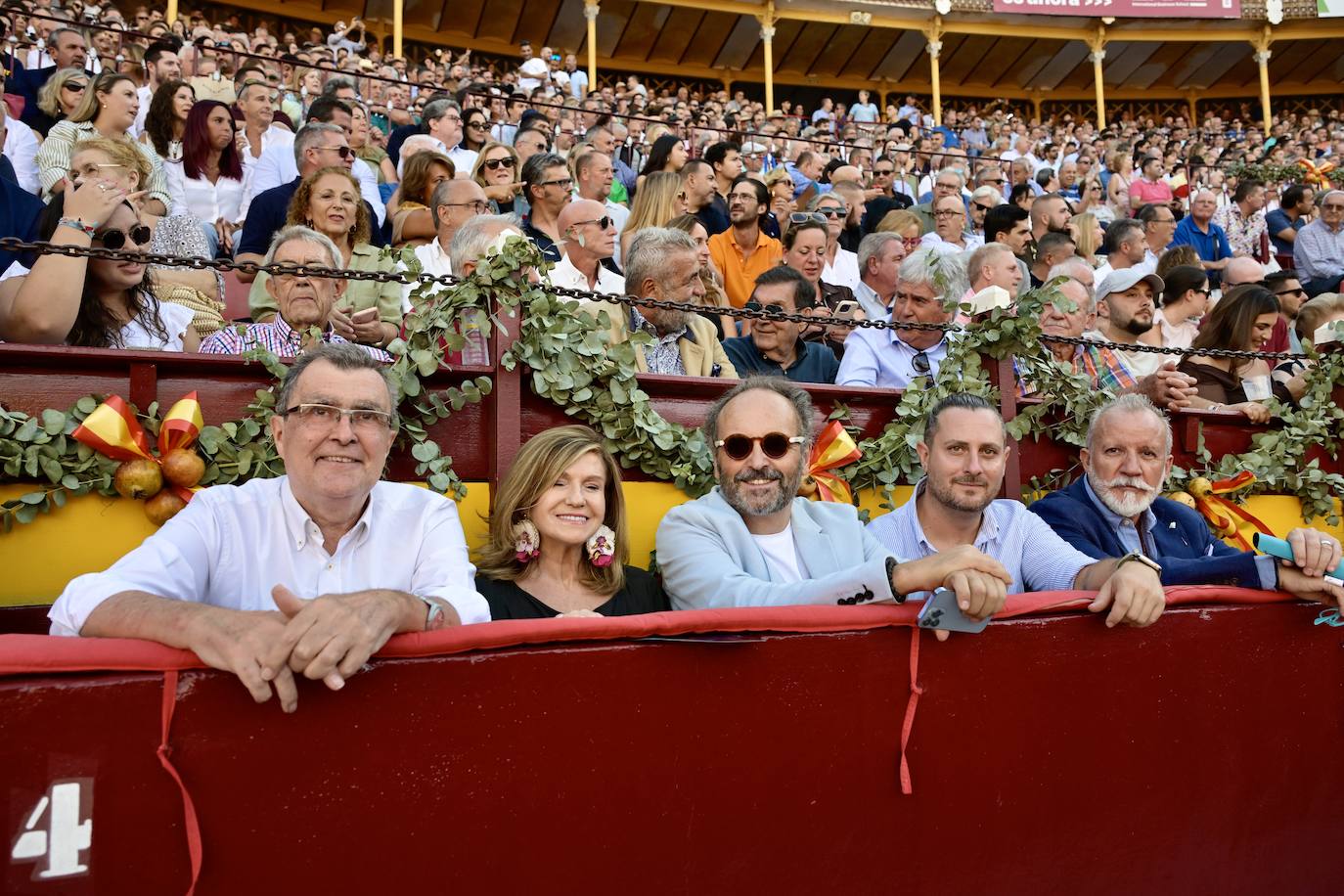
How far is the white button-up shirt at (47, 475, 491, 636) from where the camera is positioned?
229 centimetres

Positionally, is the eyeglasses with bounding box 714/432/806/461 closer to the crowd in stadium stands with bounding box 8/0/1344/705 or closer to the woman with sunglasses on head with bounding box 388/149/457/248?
the crowd in stadium stands with bounding box 8/0/1344/705

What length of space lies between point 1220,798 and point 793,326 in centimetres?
264

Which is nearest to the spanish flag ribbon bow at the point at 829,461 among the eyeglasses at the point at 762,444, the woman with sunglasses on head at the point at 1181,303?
the eyeglasses at the point at 762,444

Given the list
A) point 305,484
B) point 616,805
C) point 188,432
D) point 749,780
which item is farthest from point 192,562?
point 749,780

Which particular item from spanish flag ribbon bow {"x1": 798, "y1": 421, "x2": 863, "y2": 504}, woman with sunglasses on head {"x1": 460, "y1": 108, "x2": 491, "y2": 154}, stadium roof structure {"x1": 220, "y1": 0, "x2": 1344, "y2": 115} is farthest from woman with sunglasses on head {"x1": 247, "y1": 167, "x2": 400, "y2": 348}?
stadium roof structure {"x1": 220, "y1": 0, "x2": 1344, "y2": 115}

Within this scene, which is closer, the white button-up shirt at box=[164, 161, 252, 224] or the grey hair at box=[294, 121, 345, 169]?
the grey hair at box=[294, 121, 345, 169]

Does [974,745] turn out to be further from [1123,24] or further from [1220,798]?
[1123,24]

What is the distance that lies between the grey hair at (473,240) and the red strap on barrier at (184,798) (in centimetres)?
258

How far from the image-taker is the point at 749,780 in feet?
6.20

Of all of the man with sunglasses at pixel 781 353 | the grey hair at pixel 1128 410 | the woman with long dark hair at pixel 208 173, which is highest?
the woman with long dark hair at pixel 208 173

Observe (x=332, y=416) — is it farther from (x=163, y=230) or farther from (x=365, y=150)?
(x=365, y=150)

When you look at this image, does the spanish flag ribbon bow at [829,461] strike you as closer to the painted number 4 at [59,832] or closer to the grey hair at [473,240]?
the grey hair at [473,240]

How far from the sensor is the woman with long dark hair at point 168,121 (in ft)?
20.1

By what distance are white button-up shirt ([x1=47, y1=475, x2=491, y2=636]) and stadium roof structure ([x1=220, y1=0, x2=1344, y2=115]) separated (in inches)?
731
